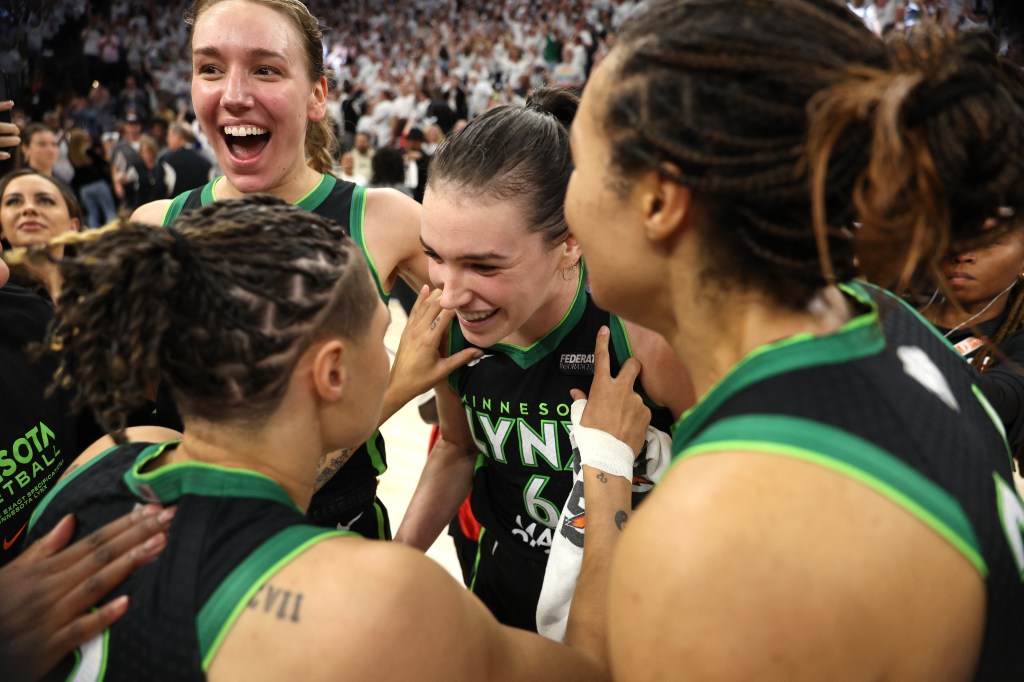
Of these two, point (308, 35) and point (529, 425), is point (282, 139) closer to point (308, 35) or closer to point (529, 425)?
point (308, 35)

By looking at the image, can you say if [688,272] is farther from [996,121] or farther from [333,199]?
[333,199]

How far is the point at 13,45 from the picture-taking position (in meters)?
14.2

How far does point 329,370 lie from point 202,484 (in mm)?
214

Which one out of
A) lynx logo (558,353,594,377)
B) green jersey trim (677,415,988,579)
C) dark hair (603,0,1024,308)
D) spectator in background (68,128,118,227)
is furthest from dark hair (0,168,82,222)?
spectator in background (68,128,118,227)

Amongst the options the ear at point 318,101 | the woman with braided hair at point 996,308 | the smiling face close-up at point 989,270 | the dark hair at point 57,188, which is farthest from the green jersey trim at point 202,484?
the dark hair at point 57,188

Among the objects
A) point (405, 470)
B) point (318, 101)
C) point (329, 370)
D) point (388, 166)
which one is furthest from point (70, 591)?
point (388, 166)

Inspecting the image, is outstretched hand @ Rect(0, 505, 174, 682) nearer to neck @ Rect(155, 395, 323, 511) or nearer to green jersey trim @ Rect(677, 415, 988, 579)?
neck @ Rect(155, 395, 323, 511)

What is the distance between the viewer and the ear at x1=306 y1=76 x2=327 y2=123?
2197 mm

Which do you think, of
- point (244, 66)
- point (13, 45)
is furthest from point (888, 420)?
point (13, 45)

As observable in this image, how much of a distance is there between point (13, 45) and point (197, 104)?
1485 centimetres

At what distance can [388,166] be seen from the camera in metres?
7.08

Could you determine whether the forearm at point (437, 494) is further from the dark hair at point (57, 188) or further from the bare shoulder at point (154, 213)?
the dark hair at point (57, 188)

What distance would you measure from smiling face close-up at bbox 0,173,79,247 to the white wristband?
3071mm

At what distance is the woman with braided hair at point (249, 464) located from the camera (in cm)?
96
